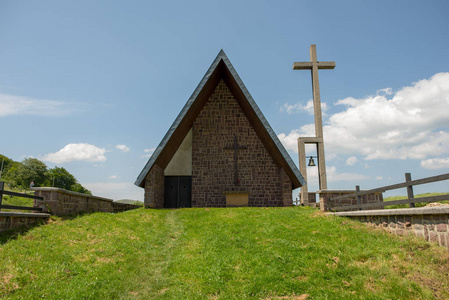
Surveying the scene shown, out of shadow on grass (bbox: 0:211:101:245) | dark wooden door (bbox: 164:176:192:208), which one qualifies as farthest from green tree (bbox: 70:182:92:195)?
shadow on grass (bbox: 0:211:101:245)

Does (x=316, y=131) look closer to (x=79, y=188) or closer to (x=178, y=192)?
(x=178, y=192)

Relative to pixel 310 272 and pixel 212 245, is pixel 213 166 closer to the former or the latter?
pixel 212 245

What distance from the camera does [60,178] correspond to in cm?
6538

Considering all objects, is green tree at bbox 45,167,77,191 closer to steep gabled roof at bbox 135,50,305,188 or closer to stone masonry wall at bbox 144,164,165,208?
stone masonry wall at bbox 144,164,165,208

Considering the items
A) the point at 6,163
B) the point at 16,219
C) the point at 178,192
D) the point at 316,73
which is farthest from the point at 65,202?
the point at 6,163

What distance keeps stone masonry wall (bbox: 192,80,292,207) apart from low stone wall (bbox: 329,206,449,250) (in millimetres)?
8593

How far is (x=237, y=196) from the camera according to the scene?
16578 millimetres

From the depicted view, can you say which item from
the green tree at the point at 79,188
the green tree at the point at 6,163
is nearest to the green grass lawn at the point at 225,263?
the green tree at the point at 79,188

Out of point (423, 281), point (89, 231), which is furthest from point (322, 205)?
point (89, 231)

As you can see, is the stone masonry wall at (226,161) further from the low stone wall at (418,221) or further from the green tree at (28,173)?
the green tree at (28,173)

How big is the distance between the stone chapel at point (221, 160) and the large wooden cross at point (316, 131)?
1.20m

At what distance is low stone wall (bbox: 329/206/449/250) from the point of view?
21.2ft

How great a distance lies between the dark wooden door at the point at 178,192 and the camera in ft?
58.9

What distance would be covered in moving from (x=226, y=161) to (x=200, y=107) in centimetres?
351
